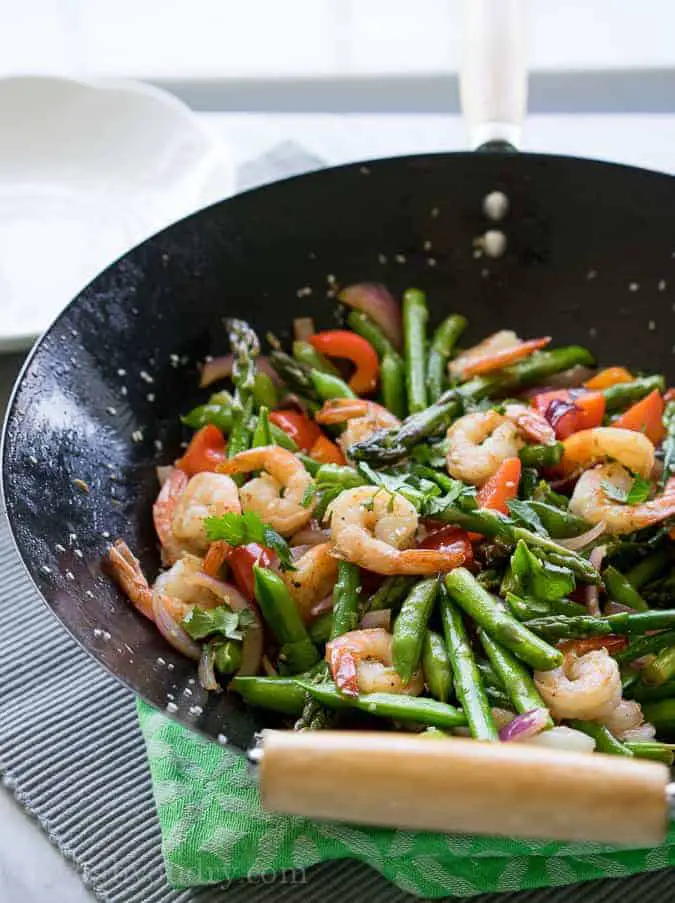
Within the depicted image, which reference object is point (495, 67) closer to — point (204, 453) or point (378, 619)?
point (204, 453)

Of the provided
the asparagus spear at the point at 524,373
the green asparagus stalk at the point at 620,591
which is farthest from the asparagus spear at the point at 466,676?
the asparagus spear at the point at 524,373

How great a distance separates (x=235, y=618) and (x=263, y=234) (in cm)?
102

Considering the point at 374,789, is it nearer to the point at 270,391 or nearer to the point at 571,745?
the point at 571,745

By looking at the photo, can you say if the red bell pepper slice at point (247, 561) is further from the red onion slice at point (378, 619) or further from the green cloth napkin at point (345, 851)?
the green cloth napkin at point (345, 851)

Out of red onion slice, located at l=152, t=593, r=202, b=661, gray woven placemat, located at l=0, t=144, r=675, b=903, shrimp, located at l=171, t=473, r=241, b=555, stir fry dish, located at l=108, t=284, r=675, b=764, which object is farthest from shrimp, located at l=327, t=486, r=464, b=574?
gray woven placemat, located at l=0, t=144, r=675, b=903

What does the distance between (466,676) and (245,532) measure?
1.64 feet

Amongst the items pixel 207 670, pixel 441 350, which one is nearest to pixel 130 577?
pixel 207 670

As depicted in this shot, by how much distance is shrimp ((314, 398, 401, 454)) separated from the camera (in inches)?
90.0

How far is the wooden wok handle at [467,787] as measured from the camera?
4.00 feet

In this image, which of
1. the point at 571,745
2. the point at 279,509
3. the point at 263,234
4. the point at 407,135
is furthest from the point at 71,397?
the point at 407,135

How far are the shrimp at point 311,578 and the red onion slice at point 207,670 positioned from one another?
0.60ft

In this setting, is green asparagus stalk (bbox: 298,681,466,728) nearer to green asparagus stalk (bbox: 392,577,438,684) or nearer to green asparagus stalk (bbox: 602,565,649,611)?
green asparagus stalk (bbox: 392,577,438,684)

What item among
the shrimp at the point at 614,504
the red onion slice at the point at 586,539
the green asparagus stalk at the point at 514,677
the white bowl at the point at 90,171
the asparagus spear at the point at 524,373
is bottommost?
the green asparagus stalk at the point at 514,677

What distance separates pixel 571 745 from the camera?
1.65 meters
